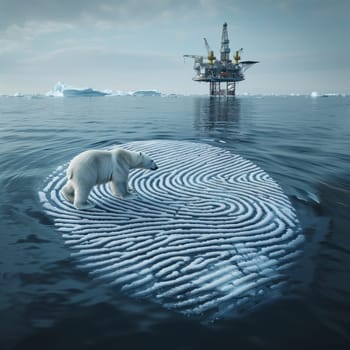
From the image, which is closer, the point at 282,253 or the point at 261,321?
the point at 261,321

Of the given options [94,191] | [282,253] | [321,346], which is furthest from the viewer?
[94,191]

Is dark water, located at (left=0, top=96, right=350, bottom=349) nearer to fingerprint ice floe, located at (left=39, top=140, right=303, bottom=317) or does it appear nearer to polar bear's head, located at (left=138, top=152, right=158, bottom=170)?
fingerprint ice floe, located at (left=39, top=140, right=303, bottom=317)

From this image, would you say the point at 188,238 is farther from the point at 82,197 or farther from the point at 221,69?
the point at 221,69

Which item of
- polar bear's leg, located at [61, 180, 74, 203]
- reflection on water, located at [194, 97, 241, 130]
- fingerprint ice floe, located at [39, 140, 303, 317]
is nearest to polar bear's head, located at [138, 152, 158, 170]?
fingerprint ice floe, located at [39, 140, 303, 317]

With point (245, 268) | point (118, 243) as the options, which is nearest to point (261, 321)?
point (245, 268)

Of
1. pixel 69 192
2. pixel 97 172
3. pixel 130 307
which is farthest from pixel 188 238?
pixel 69 192

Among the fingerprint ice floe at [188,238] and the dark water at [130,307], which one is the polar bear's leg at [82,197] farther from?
the dark water at [130,307]

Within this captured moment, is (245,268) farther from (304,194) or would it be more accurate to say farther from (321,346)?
(304,194)
